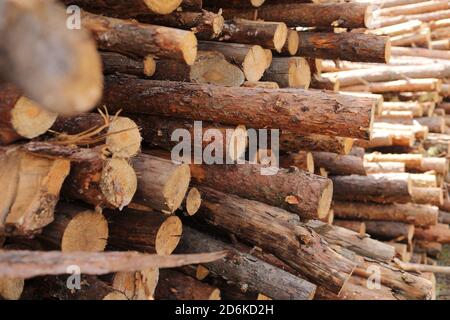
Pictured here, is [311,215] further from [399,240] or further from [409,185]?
[399,240]

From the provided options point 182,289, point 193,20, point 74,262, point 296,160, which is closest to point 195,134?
point 193,20

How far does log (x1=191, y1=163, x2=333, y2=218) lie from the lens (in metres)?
3.40

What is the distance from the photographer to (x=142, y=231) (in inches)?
121

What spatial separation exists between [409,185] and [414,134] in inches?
46.8

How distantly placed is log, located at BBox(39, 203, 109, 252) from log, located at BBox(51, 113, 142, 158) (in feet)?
1.28

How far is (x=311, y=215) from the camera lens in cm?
345

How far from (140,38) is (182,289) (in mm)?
1697

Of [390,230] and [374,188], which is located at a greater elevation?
[374,188]

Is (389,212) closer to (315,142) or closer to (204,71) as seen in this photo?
(315,142)

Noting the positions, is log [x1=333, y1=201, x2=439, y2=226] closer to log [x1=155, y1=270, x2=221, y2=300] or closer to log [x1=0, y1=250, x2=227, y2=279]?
log [x1=155, y1=270, x2=221, y2=300]

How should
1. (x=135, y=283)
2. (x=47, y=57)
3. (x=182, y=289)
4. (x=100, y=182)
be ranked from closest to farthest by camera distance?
(x=47, y=57)
(x=100, y=182)
(x=135, y=283)
(x=182, y=289)

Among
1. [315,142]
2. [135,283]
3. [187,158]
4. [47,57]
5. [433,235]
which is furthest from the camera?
[433,235]

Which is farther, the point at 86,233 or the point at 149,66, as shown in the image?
the point at 149,66

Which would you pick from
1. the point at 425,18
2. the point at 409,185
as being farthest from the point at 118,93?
the point at 425,18
